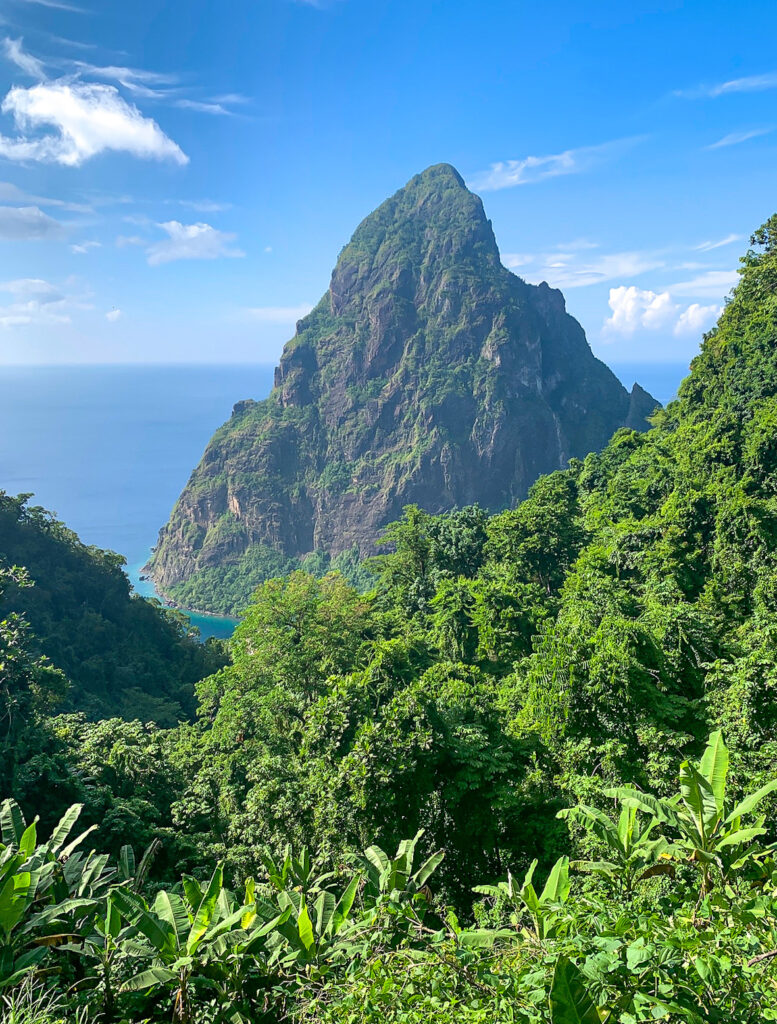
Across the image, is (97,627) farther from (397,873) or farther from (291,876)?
(397,873)

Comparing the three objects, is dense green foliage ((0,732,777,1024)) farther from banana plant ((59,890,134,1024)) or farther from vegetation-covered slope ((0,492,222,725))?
vegetation-covered slope ((0,492,222,725))

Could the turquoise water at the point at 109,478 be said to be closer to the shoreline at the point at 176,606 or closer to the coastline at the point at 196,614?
the coastline at the point at 196,614

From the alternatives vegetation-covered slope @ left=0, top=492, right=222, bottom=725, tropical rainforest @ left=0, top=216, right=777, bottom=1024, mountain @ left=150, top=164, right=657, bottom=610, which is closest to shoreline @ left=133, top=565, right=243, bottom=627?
mountain @ left=150, top=164, right=657, bottom=610

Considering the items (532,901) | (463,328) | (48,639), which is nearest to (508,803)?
(532,901)

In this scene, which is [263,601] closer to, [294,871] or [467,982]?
[294,871]

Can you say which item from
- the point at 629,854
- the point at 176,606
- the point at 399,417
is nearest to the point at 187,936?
the point at 629,854

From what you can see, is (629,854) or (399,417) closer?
(629,854)

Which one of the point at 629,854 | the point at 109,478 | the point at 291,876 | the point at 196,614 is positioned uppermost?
the point at 109,478
